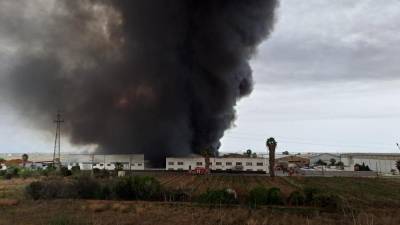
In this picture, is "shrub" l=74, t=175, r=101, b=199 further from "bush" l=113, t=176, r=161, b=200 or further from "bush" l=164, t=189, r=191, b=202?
"bush" l=164, t=189, r=191, b=202

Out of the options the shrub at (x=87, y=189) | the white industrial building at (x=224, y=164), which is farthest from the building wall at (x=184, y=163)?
the shrub at (x=87, y=189)

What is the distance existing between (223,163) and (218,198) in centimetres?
6351

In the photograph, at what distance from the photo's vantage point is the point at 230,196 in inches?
1459

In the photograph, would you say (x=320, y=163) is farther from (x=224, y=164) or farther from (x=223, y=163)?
(x=223, y=163)

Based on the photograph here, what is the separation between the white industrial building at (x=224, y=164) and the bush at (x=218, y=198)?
5956cm

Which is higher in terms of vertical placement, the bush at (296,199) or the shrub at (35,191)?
the shrub at (35,191)

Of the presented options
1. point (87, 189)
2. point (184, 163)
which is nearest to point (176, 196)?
point (87, 189)

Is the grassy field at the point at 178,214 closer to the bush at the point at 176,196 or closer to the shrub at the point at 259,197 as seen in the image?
the shrub at the point at 259,197

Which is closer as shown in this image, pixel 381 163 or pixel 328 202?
pixel 328 202

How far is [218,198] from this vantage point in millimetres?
36312

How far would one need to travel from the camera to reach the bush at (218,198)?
119ft

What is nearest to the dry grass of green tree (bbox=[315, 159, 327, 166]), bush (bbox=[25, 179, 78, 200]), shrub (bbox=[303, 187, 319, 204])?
shrub (bbox=[303, 187, 319, 204])

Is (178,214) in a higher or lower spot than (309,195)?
lower

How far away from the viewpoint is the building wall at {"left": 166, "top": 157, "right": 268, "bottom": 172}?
96.6 meters
